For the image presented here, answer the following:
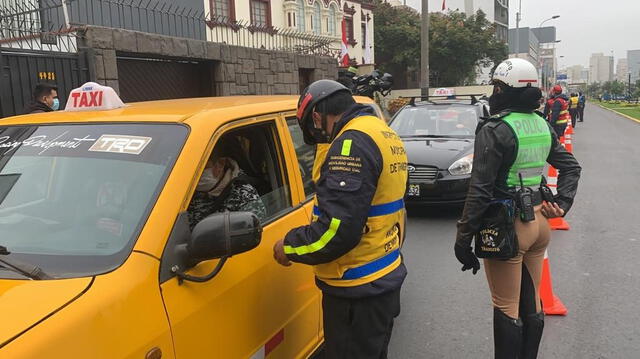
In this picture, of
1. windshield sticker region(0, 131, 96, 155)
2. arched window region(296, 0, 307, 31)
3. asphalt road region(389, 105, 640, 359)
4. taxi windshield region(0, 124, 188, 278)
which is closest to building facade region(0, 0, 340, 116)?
windshield sticker region(0, 131, 96, 155)

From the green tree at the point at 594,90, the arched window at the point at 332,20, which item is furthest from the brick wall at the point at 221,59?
the green tree at the point at 594,90

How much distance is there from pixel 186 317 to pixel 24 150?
1.18 m

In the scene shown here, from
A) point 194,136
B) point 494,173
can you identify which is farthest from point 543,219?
point 194,136

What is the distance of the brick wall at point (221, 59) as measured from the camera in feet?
27.1

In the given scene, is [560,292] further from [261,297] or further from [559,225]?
[261,297]

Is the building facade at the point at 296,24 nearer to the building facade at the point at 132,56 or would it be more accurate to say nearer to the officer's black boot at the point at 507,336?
the building facade at the point at 132,56

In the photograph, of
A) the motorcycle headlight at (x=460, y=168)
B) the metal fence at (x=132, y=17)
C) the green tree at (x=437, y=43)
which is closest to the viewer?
the motorcycle headlight at (x=460, y=168)

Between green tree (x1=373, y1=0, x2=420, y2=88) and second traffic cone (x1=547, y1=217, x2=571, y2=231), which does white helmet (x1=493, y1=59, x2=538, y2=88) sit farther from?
green tree (x1=373, y1=0, x2=420, y2=88)

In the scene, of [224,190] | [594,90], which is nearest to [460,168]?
[224,190]

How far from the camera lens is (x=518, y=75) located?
120 inches

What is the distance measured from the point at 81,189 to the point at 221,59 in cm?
895

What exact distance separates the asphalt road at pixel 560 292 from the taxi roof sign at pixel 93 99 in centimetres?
249

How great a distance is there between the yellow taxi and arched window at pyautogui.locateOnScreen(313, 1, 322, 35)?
22143 mm

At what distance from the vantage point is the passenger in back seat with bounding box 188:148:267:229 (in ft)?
8.77
